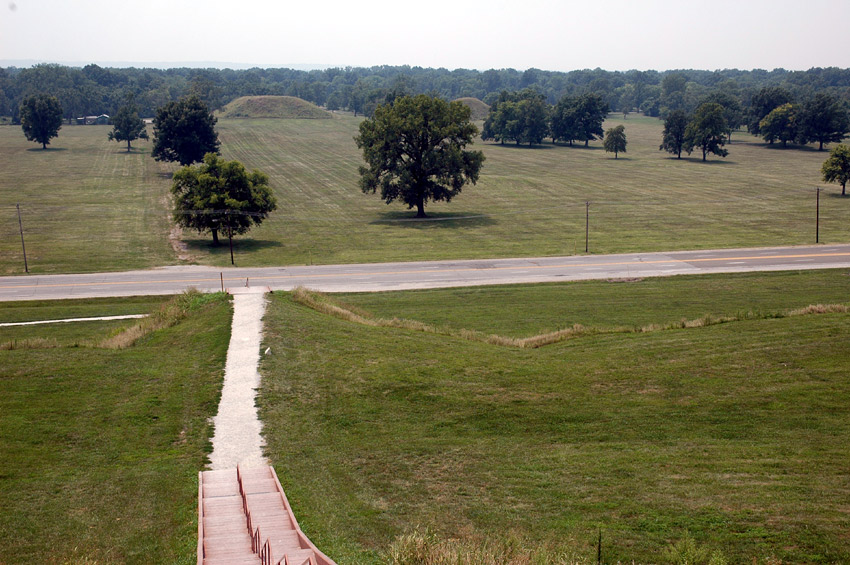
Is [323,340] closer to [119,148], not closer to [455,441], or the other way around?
[455,441]

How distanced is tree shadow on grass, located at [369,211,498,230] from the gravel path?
144 ft

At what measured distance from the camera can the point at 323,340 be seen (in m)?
31.8

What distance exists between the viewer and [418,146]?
7988cm

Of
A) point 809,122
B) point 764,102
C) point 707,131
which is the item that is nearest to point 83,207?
point 707,131

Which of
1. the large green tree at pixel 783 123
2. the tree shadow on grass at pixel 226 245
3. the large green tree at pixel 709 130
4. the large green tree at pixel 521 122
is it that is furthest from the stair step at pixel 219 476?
the large green tree at pixel 783 123

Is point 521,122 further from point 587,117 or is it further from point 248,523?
point 248,523

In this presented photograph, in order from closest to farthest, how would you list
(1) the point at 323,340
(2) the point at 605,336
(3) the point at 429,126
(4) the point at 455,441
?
1. (4) the point at 455,441
2. (1) the point at 323,340
3. (2) the point at 605,336
4. (3) the point at 429,126

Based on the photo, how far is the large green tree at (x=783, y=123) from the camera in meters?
154

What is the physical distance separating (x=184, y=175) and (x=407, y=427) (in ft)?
173

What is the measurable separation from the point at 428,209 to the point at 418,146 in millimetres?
11770

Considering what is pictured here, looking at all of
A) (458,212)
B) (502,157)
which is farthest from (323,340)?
(502,157)

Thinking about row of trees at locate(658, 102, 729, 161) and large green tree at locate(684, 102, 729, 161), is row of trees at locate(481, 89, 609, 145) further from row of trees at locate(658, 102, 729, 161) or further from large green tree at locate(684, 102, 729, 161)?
large green tree at locate(684, 102, 729, 161)

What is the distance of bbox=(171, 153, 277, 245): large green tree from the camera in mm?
67188

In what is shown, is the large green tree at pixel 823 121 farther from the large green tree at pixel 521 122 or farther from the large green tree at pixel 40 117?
the large green tree at pixel 40 117
